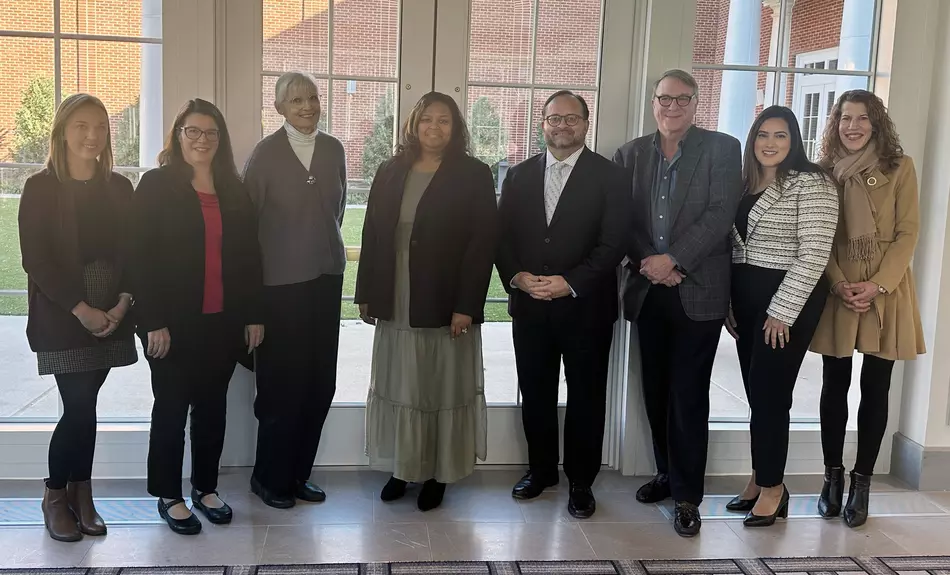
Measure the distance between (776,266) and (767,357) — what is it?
0.32 metres

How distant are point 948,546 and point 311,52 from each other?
9.81ft

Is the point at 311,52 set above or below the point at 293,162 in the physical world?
above

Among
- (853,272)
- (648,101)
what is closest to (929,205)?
(853,272)

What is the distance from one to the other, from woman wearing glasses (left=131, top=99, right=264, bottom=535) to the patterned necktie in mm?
1054

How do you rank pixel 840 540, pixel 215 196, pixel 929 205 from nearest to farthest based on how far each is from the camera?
pixel 215 196 → pixel 840 540 → pixel 929 205

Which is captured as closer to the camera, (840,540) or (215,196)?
(215,196)

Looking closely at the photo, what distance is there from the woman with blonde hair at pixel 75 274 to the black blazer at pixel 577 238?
1.35 m

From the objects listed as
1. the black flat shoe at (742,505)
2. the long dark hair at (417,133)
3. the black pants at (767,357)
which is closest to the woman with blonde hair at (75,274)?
the long dark hair at (417,133)

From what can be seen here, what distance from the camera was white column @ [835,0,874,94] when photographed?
329 cm

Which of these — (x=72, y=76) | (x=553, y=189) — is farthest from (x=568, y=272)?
(x=72, y=76)

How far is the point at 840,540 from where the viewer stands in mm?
2791

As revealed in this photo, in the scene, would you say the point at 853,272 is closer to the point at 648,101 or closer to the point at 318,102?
the point at 648,101

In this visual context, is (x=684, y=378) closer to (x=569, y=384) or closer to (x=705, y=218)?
(x=569, y=384)

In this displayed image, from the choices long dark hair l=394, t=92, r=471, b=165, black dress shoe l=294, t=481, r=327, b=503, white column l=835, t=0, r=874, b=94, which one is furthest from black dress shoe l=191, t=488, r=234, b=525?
white column l=835, t=0, r=874, b=94
